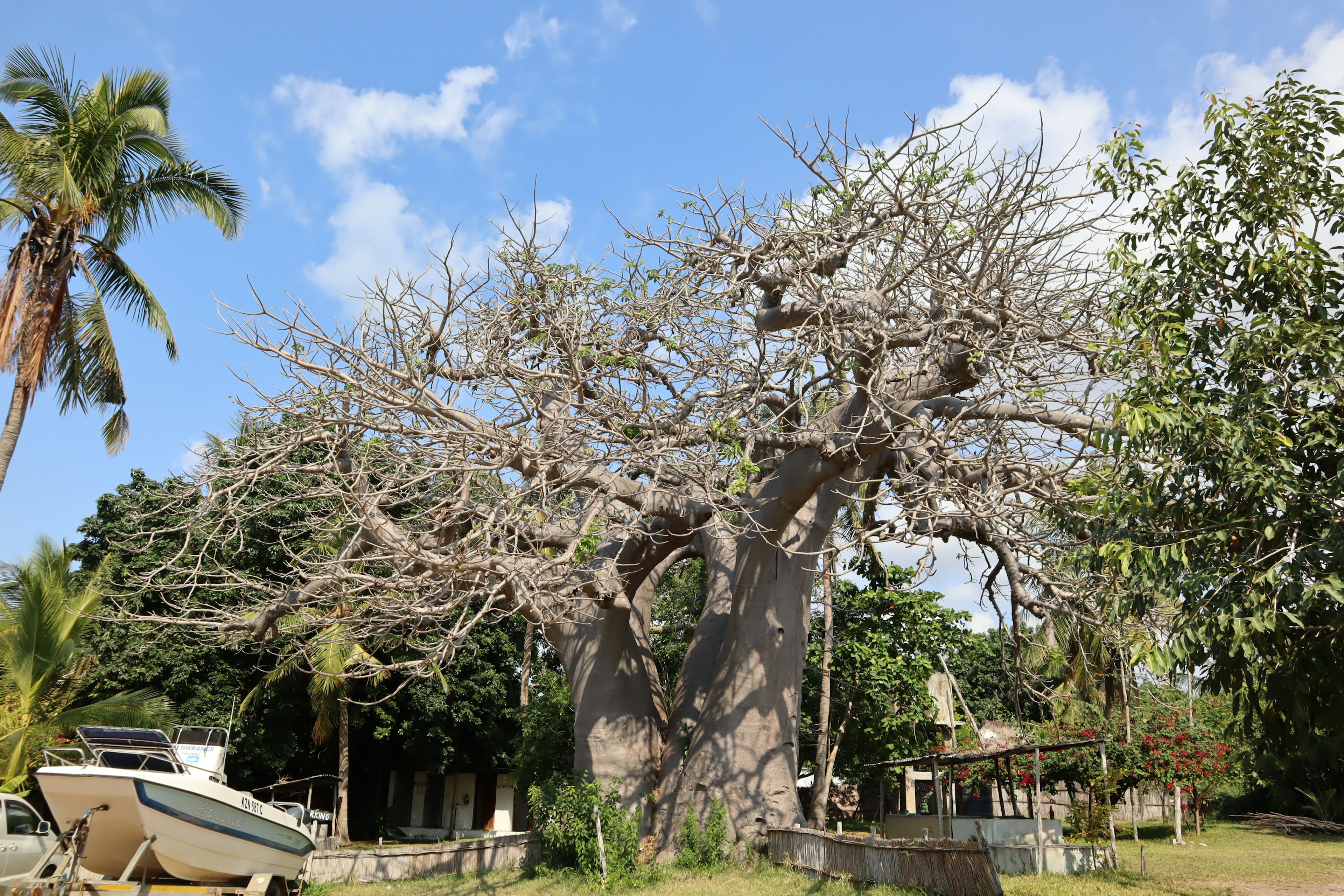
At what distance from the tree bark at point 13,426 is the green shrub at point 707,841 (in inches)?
371

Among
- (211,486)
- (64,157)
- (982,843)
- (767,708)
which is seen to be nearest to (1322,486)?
(982,843)

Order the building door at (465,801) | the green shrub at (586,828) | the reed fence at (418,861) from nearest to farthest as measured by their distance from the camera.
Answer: the green shrub at (586,828) → the reed fence at (418,861) → the building door at (465,801)

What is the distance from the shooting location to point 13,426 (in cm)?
1147

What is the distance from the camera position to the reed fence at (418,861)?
10.8m

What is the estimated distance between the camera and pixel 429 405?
24.9 feet

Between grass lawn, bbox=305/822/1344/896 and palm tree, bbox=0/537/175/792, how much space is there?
4933mm

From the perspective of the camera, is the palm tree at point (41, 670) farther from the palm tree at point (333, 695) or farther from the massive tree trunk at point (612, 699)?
the massive tree trunk at point (612, 699)

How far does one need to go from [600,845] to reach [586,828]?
0.47 meters

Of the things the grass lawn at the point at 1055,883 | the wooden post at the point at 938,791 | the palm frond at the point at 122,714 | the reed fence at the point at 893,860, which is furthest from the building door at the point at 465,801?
the reed fence at the point at 893,860

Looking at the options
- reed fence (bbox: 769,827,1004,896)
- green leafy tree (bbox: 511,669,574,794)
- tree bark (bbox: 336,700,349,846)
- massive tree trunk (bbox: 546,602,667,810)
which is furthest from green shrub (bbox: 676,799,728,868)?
tree bark (bbox: 336,700,349,846)

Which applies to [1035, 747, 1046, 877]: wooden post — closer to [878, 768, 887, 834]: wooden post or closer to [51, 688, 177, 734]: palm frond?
[878, 768, 887, 834]: wooden post

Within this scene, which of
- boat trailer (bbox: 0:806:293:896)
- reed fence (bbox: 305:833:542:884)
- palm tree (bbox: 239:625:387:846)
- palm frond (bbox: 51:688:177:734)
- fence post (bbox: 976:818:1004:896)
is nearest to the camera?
fence post (bbox: 976:818:1004:896)

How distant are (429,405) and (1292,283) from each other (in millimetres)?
6085

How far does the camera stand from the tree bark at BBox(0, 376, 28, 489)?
11.3 metres
